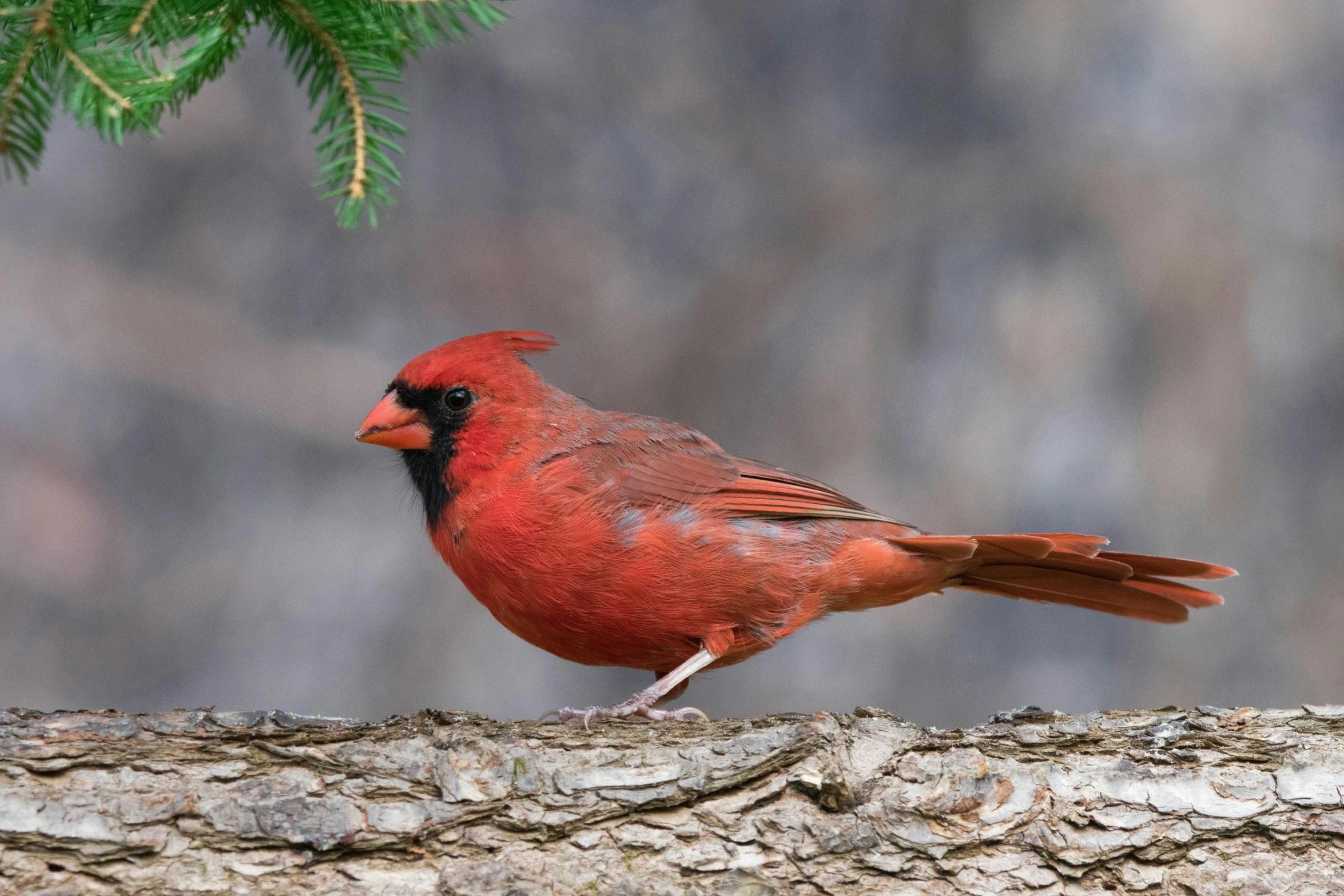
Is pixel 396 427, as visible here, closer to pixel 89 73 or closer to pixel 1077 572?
pixel 89 73

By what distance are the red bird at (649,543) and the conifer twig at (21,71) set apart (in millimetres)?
1066

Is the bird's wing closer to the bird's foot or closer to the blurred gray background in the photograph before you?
the bird's foot

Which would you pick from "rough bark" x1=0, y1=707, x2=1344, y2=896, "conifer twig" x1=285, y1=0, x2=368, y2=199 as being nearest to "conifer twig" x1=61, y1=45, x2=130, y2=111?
"conifer twig" x1=285, y1=0, x2=368, y2=199

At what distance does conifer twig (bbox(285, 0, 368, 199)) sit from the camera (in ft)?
6.95

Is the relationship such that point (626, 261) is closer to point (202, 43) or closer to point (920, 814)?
point (202, 43)

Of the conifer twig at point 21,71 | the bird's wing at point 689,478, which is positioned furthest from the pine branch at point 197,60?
the bird's wing at point 689,478

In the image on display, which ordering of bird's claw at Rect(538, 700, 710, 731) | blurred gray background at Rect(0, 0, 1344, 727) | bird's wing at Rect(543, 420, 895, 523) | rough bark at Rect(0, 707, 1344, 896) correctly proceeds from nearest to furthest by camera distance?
1. rough bark at Rect(0, 707, 1344, 896)
2. bird's claw at Rect(538, 700, 710, 731)
3. bird's wing at Rect(543, 420, 895, 523)
4. blurred gray background at Rect(0, 0, 1344, 727)

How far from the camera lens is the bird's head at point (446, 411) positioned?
9.46 feet

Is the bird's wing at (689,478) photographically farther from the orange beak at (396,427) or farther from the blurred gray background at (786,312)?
the blurred gray background at (786,312)

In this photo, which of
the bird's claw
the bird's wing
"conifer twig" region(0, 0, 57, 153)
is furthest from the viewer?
the bird's wing

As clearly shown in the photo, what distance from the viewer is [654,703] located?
278 centimetres

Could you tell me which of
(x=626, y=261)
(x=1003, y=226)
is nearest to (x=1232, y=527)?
(x=1003, y=226)

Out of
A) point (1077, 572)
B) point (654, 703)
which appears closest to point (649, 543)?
point (654, 703)

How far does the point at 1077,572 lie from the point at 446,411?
1.59 metres
